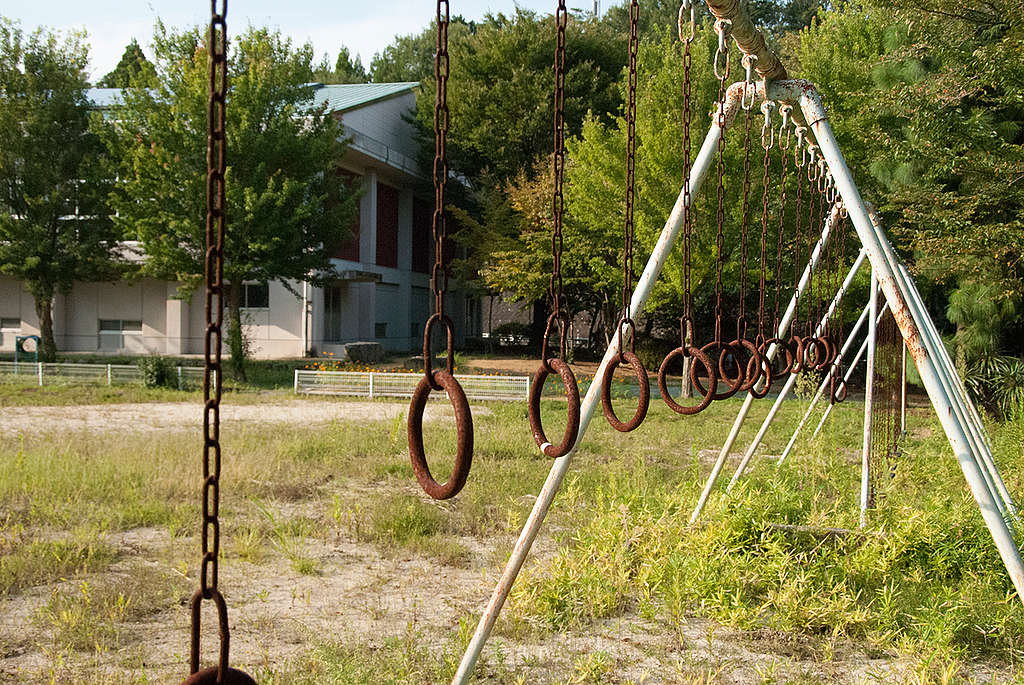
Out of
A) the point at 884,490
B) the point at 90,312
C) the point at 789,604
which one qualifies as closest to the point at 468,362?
the point at 90,312

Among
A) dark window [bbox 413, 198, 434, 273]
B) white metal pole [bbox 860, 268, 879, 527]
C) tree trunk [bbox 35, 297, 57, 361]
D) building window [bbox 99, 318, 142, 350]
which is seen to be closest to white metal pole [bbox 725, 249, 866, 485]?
white metal pole [bbox 860, 268, 879, 527]

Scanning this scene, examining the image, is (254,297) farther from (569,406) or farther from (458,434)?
(458,434)

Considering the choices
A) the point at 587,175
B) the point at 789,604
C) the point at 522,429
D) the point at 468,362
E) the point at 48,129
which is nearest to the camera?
the point at 789,604

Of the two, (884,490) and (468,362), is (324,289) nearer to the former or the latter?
(468,362)

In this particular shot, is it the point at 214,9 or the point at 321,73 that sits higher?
the point at 321,73

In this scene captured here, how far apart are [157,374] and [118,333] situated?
1183 cm

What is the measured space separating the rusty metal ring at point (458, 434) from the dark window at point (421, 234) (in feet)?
97.2

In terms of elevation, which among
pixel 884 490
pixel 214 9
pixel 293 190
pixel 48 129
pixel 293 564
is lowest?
pixel 293 564

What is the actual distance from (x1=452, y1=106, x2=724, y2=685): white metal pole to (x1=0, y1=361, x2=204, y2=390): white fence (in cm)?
1477

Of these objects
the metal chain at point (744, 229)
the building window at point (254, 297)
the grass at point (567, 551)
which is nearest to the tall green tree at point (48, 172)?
the building window at point (254, 297)

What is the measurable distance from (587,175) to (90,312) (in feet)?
61.0

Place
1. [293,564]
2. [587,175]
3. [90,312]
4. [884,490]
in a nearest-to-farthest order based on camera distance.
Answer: [293,564] → [884,490] → [587,175] → [90,312]

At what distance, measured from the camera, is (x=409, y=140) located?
30562 mm

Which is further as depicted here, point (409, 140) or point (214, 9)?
point (409, 140)
